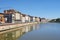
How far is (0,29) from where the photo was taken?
1245 inches

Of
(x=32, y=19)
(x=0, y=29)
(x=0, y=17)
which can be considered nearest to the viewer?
(x=0, y=29)

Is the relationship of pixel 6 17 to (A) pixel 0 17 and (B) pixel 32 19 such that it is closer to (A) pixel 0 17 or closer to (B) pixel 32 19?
(A) pixel 0 17

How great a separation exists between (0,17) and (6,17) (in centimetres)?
495

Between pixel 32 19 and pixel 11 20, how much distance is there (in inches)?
4262

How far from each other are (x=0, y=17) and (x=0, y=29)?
58.3 metres

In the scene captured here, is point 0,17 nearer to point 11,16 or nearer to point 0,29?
point 11,16

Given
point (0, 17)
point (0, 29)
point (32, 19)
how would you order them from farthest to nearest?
1. point (32, 19)
2. point (0, 17)
3. point (0, 29)

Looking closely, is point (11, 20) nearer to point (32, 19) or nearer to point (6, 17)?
point (6, 17)

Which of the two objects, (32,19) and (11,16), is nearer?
(11,16)

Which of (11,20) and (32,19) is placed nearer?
(11,20)

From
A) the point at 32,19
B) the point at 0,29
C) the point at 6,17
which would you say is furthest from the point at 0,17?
the point at 32,19

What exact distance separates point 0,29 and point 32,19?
168m

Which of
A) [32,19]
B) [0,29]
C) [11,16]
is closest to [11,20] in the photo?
Answer: [11,16]

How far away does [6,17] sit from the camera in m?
93.0
